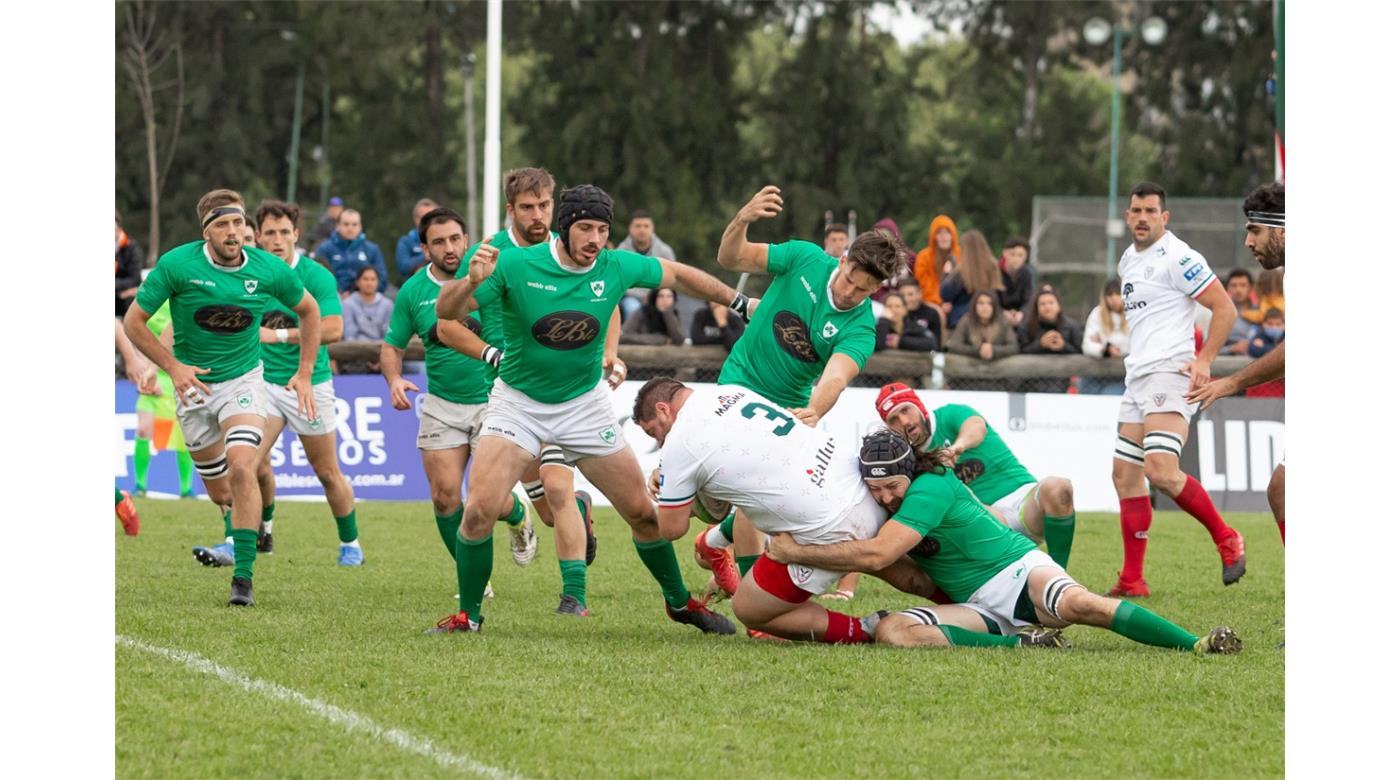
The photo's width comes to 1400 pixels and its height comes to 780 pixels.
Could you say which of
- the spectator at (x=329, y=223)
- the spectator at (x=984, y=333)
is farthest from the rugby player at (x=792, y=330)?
the spectator at (x=329, y=223)

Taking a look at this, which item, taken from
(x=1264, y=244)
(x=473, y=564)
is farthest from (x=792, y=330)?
(x=1264, y=244)

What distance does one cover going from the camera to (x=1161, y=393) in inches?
423

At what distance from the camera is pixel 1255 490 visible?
17891 mm

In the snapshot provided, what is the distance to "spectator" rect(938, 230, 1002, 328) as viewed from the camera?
18.3 metres

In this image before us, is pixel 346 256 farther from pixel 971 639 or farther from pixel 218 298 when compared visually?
pixel 971 639

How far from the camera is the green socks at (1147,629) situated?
771 centimetres

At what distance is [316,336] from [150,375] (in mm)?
1068

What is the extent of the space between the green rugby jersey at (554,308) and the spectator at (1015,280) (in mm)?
10895

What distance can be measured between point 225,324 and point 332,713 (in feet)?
15.1

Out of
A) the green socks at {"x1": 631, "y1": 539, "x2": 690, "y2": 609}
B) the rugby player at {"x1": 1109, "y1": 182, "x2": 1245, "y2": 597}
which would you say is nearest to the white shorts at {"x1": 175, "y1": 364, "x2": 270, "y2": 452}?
the green socks at {"x1": 631, "y1": 539, "x2": 690, "y2": 609}

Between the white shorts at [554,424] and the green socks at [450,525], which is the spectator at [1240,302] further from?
the white shorts at [554,424]

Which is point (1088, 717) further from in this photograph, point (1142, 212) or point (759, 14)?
point (759, 14)

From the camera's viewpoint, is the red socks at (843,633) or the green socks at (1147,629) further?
the red socks at (843,633)

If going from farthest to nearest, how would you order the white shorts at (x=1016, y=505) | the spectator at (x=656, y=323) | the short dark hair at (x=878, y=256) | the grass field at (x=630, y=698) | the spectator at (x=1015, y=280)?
Result: the spectator at (x=1015, y=280) → the spectator at (x=656, y=323) → the white shorts at (x=1016, y=505) → the short dark hair at (x=878, y=256) → the grass field at (x=630, y=698)
